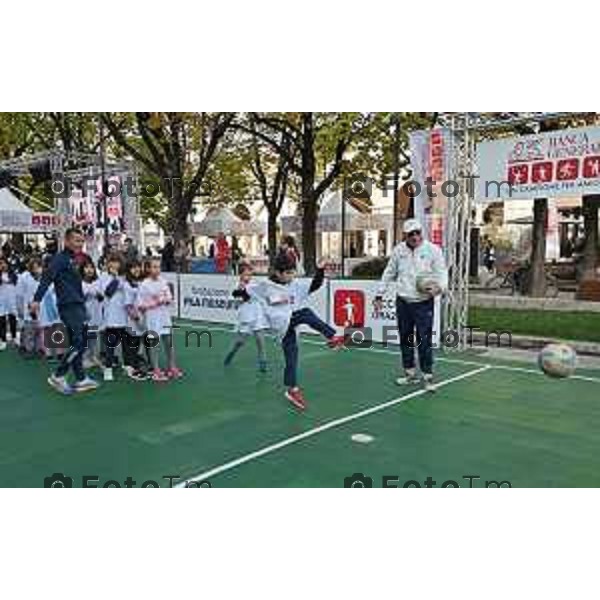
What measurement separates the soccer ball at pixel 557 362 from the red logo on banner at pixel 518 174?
2.61 meters

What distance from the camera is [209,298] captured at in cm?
1370

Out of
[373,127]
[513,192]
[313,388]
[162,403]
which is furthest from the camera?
[373,127]

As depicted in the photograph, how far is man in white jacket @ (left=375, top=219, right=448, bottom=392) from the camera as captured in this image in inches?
299

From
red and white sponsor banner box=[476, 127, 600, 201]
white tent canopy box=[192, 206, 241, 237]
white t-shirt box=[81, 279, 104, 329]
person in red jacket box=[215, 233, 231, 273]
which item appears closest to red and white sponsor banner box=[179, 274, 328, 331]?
white t-shirt box=[81, 279, 104, 329]

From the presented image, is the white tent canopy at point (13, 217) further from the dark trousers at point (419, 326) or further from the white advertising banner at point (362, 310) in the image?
the dark trousers at point (419, 326)

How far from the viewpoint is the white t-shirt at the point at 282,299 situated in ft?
22.9

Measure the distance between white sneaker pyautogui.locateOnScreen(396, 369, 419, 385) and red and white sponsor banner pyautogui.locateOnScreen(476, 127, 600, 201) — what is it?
2.95 metres

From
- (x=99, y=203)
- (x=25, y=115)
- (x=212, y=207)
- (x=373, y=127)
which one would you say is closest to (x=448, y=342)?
(x=99, y=203)

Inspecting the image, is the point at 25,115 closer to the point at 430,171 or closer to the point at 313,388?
the point at 430,171

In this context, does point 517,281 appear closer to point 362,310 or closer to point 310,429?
point 362,310

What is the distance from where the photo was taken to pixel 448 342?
33.1 ft

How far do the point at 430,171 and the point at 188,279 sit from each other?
6.30 metres

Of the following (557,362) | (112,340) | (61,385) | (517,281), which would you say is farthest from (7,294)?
A: (517,281)

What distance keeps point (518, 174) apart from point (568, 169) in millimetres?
679
